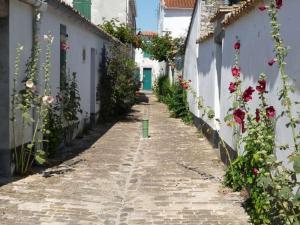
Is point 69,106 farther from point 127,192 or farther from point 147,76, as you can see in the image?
point 147,76

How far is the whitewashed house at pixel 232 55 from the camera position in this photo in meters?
5.86

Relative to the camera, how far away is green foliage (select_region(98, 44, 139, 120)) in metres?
19.1

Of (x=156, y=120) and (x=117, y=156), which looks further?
(x=156, y=120)

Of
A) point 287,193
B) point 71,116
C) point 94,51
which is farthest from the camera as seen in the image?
point 94,51

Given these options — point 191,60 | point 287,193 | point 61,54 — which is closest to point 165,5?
point 191,60

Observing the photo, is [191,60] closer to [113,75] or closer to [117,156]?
[113,75]

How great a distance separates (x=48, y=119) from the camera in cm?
999

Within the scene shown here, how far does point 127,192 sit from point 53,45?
4570 millimetres

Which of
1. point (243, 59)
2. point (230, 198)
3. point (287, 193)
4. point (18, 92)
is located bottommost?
point (230, 198)

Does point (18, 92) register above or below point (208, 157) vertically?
above

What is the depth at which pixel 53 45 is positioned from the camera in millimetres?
11109

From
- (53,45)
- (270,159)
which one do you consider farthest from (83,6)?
(270,159)

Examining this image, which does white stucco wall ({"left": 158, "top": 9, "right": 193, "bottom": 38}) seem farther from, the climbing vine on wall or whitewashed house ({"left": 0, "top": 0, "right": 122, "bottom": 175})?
the climbing vine on wall

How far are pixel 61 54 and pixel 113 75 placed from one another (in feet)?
25.1
